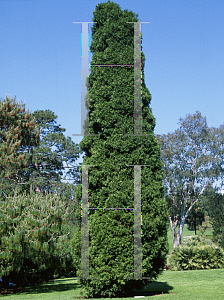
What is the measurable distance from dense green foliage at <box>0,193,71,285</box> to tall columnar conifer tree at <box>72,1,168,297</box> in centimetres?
214

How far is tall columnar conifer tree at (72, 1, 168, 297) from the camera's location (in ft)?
26.5

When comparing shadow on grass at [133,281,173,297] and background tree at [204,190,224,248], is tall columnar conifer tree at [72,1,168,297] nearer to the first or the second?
shadow on grass at [133,281,173,297]

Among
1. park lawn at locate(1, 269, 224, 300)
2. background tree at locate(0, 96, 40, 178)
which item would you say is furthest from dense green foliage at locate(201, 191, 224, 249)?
background tree at locate(0, 96, 40, 178)

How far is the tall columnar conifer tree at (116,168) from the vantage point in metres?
8.08

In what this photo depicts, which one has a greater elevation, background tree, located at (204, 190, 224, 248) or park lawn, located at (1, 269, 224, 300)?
background tree, located at (204, 190, 224, 248)

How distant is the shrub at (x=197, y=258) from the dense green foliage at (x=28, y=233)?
7129mm

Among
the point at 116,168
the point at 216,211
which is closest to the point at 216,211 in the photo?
the point at 216,211

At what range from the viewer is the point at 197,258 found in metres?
15.7

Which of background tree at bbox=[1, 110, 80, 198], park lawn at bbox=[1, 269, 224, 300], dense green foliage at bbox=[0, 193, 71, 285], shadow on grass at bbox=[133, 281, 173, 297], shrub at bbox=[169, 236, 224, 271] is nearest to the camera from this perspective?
park lawn at bbox=[1, 269, 224, 300]

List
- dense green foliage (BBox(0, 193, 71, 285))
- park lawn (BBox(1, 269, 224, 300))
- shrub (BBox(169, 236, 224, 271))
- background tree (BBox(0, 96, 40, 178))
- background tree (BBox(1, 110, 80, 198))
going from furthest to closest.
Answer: background tree (BBox(1, 110, 80, 198)) < background tree (BBox(0, 96, 40, 178)) < shrub (BBox(169, 236, 224, 271)) < dense green foliage (BBox(0, 193, 71, 285)) < park lawn (BBox(1, 269, 224, 300))

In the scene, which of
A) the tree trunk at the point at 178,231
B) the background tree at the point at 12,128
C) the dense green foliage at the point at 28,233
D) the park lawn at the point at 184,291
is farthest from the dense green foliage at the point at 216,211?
the dense green foliage at the point at 28,233

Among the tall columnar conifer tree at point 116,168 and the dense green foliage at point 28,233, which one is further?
the dense green foliage at point 28,233

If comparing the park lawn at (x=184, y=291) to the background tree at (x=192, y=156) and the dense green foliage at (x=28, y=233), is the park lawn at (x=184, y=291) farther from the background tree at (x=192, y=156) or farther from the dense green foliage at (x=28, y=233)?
the background tree at (x=192, y=156)

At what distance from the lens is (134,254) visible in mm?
8016
